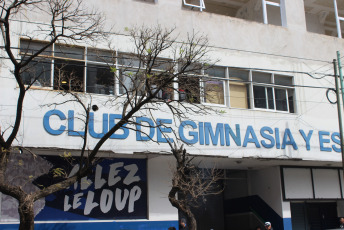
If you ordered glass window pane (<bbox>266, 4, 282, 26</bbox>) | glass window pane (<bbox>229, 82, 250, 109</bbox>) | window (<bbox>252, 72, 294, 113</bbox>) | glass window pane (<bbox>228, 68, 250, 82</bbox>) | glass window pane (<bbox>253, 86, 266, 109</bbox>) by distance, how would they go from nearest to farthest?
glass window pane (<bbox>229, 82, 250, 109</bbox>), glass window pane (<bbox>228, 68, 250, 82</bbox>), glass window pane (<bbox>253, 86, 266, 109</bbox>), window (<bbox>252, 72, 294, 113</bbox>), glass window pane (<bbox>266, 4, 282, 26</bbox>)


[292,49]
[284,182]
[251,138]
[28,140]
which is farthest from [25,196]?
[292,49]

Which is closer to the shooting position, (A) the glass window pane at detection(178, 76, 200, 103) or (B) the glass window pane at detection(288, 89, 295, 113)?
(A) the glass window pane at detection(178, 76, 200, 103)

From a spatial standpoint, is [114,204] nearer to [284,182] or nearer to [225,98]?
[225,98]

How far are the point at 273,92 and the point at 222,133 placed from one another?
Answer: 10.9 ft

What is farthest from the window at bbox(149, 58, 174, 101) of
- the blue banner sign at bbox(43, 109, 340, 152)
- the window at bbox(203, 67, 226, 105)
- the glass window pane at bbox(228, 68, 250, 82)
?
the glass window pane at bbox(228, 68, 250, 82)

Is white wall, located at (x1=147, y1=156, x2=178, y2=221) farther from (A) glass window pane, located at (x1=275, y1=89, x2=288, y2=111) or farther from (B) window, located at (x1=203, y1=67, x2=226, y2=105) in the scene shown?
(A) glass window pane, located at (x1=275, y1=89, x2=288, y2=111)

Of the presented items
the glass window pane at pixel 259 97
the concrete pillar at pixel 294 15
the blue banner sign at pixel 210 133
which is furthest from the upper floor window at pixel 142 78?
the concrete pillar at pixel 294 15

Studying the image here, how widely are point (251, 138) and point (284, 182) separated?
2.63 m

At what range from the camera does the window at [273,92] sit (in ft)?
57.6

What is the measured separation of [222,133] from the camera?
1588 cm

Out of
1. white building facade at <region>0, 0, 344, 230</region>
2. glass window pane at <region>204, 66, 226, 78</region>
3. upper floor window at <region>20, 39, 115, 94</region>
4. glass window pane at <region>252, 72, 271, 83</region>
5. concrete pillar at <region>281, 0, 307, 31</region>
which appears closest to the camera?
white building facade at <region>0, 0, 344, 230</region>

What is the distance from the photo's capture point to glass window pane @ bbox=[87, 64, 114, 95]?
48.5ft

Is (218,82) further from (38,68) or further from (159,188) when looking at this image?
(38,68)

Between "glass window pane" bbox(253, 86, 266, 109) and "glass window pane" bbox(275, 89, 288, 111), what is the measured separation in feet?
2.11
